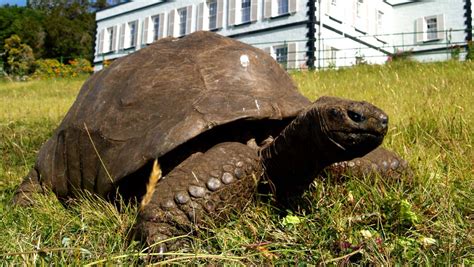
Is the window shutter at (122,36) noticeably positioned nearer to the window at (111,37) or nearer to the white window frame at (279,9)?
the window at (111,37)

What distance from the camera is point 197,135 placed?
196 centimetres

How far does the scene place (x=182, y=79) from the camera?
240 cm

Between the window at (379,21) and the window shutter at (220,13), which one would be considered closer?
the window shutter at (220,13)

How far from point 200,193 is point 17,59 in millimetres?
29820

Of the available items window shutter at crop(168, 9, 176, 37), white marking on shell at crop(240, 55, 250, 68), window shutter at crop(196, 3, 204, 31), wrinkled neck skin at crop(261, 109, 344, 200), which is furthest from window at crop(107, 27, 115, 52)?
wrinkled neck skin at crop(261, 109, 344, 200)

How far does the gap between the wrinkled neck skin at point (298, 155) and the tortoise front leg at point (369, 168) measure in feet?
0.75

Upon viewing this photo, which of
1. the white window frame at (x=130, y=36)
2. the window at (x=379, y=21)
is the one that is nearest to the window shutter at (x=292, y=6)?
the window at (x=379, y=21)

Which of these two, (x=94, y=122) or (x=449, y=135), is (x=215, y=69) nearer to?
(x=94, y=122)

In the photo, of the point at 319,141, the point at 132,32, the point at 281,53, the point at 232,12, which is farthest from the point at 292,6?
the point at 319,141

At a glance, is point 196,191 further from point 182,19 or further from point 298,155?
point 182,19

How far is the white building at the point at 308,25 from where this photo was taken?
1842 centimetres

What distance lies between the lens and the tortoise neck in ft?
5.59

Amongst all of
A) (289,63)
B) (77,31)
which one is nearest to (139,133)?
(289,63)

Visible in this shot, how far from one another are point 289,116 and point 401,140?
45.2 inches
